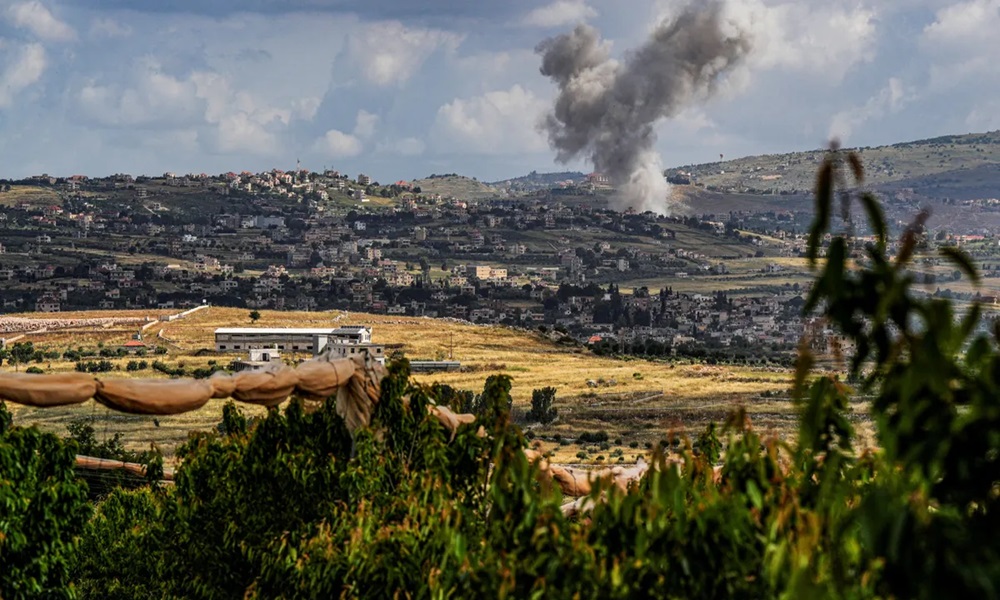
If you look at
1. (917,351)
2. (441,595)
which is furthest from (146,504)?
(917,351)

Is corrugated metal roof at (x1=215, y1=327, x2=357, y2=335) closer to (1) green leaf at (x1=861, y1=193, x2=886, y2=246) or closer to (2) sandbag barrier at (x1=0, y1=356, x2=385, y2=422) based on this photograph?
(2) sandbag barrier at (x1=0, y1=356, x2=385, y2=422)

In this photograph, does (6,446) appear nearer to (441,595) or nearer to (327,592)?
(327,592)

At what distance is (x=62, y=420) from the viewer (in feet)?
222

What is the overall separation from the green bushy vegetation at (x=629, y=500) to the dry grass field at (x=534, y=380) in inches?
1504

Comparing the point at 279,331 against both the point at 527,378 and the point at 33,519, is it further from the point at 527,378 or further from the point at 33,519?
the point at 33,519

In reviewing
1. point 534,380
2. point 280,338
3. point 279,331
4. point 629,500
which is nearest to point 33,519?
point 629,500

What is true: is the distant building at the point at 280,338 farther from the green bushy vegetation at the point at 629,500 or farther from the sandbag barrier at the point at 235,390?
the sandbag barrier at the point at 235,390

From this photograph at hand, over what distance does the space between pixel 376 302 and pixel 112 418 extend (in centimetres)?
9188

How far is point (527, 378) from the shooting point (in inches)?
3410

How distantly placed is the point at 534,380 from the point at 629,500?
80.0 metres

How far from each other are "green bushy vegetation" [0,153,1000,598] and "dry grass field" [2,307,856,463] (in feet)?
125

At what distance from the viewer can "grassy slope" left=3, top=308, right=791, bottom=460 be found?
65.8 m

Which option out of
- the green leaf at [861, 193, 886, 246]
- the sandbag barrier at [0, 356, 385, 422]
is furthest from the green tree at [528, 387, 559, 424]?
the green leaf at [861, 193, 886, 246]

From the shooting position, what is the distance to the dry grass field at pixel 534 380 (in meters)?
63.4
